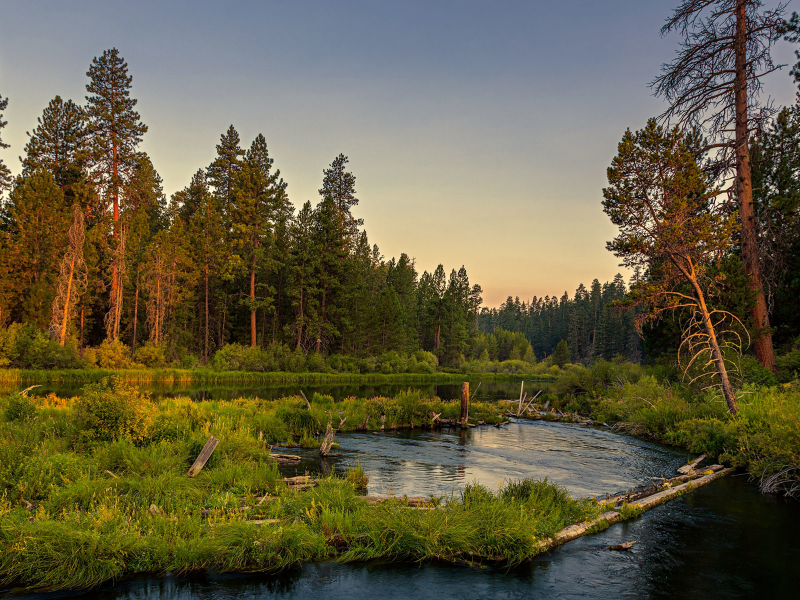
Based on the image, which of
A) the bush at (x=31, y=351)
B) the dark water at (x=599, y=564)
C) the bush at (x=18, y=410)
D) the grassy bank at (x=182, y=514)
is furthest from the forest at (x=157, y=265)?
the dark water at (x=599, y=564)

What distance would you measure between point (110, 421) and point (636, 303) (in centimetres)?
2043

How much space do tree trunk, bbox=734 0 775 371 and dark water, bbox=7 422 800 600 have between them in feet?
37.5

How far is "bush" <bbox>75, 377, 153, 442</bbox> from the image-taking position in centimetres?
1328

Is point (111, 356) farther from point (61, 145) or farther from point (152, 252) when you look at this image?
point (61, 145)

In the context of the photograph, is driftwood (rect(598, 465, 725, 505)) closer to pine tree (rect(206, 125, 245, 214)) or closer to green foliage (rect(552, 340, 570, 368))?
pine tree (rect(206, 125, 245, 214))

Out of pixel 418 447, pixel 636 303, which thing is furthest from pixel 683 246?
pixel 418 447

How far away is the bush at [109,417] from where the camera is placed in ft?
43.6

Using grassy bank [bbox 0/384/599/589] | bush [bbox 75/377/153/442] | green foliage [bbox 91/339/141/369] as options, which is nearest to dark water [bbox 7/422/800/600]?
grassy bank [bbox 0/384/599/589]

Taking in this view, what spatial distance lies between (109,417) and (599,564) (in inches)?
512

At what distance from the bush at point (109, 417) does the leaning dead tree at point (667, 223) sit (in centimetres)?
1870

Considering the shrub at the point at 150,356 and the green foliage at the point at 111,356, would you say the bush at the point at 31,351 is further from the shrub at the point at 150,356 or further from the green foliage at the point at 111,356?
the shrub at the point at 150,356

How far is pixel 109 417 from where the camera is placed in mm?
13422

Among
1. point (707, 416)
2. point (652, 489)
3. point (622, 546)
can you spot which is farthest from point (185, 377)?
point (622, 546)

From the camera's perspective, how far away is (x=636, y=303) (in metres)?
20.7
